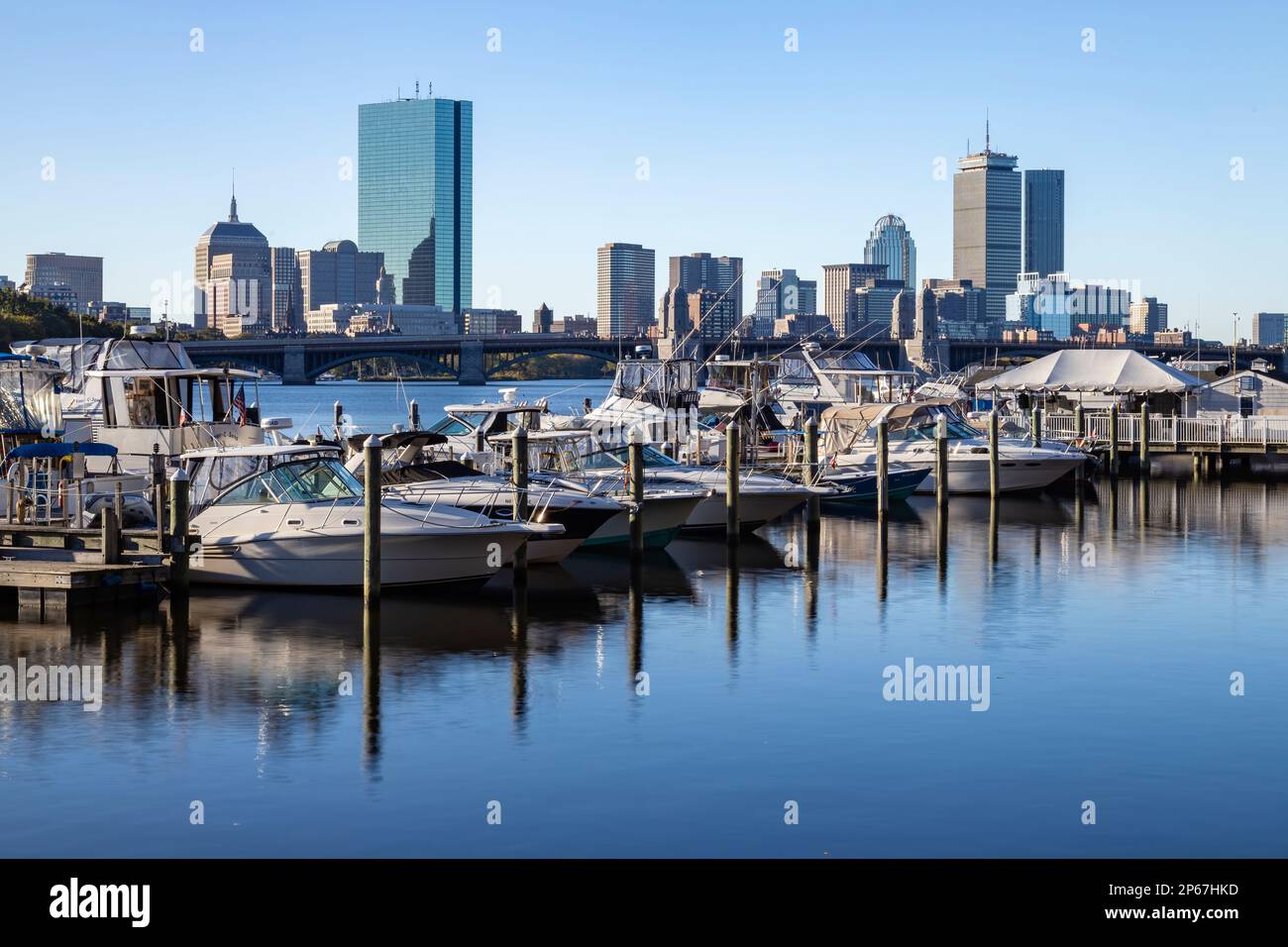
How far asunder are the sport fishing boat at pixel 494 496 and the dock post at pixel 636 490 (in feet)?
1.25

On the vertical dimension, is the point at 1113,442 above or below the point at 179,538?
above

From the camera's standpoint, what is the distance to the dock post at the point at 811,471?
4241cm

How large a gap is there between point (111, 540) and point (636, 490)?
11.4 m

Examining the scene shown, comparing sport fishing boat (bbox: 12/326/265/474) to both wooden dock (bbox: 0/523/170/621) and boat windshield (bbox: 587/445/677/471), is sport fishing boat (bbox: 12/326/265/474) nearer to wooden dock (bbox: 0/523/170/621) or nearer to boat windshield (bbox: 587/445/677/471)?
wooden dock (bbox: 0/523/170/621)

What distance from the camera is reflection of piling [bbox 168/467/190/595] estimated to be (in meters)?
28.5

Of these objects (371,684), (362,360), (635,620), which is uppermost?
(362,360)

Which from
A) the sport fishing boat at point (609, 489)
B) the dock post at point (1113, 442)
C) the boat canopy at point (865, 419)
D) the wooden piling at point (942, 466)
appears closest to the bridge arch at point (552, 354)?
the dock post at point (1113, 442)

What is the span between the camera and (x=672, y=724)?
22.1 metres

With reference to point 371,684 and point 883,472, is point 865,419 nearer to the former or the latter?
point 883,472

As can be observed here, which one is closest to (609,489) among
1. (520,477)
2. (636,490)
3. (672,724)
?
(636,490)
